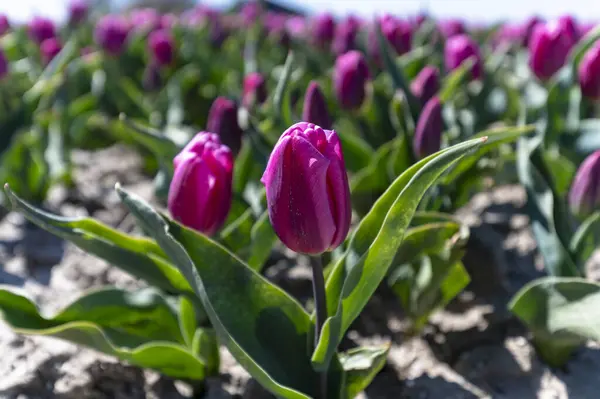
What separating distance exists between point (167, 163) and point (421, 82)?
77cm

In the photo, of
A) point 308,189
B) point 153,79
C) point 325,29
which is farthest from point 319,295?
point 325,29

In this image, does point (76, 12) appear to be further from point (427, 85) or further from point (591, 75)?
point (591, 75)

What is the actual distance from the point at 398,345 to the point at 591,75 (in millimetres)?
940

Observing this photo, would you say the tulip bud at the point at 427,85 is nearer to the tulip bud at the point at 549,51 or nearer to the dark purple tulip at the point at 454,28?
the tulip bud at the point at 549,51

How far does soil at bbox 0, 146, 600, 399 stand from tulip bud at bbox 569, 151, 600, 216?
316mm

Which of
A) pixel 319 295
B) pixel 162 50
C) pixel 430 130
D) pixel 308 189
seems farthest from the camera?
pixel 162 50

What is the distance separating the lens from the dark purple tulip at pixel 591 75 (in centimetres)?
179

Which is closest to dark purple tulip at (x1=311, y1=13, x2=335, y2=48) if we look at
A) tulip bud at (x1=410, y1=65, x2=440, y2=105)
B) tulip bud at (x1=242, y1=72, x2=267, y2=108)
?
tulip bud at (x1=242, y1=72, x2=267, y2=108)

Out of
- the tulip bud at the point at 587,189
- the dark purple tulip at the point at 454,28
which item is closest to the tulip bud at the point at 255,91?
the tulip bud at the point at 587,189

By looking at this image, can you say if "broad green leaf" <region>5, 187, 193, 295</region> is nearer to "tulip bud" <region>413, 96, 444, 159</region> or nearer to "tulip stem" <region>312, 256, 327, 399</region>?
"tulip stem" <region>312, 256, 327, 399</region>

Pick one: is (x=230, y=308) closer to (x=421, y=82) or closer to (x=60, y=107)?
(x=421, y=82)

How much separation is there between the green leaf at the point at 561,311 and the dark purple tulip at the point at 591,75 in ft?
2.57

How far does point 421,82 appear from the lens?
1.85 m

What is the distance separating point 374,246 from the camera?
976 mm
